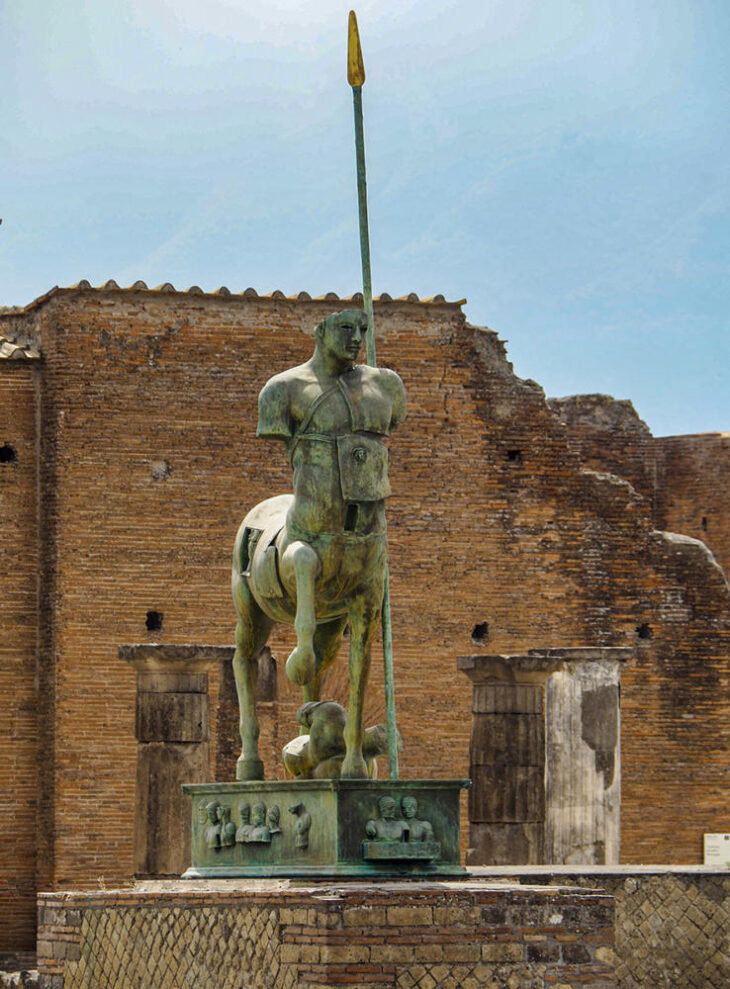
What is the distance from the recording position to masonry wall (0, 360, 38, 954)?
16.8m

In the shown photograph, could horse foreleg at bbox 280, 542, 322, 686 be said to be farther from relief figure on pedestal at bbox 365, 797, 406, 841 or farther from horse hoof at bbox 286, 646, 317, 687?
relief figure on pedestal at bbox 365, 797, 406, 841

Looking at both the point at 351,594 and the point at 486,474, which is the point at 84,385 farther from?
the point at 351,594

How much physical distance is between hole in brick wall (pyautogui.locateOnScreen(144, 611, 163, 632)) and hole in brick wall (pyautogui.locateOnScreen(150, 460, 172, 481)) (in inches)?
44.9

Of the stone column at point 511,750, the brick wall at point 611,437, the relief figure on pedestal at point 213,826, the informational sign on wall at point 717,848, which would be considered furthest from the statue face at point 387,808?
the brick wall at point 611,437

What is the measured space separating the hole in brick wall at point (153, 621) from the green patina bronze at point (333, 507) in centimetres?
843

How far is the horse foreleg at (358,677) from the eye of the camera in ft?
27.9

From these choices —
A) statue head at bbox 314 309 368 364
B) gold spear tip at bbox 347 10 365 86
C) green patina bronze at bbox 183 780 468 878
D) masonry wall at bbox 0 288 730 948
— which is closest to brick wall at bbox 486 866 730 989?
green patina bronze at bbox 183 780 468 878

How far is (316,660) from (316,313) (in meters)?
9.20

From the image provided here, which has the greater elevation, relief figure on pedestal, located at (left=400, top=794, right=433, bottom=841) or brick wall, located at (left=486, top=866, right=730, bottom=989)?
relief figure on pedestal, located at (left=400, top=794, right=433, bottom=841)

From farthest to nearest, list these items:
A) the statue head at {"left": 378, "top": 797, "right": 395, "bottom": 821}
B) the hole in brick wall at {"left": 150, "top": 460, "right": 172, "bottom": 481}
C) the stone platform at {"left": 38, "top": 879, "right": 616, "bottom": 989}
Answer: the hole in brick wall at {"left": 150, "top": 460, "right": 172, "bottom": 481}, the statue head at {"left": 378, "top": 797, "right": 395, "bottom": 821}, the stone platform at {"left": 38, "top": 879, "right": 616, "bottom": 989}

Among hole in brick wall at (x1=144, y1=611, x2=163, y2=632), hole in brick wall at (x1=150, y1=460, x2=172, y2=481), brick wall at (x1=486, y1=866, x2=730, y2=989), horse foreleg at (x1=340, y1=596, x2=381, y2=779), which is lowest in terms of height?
brick wall at (x1=486, y1=866, x2=730, y2=989)

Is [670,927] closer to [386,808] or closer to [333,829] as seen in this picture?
[386,808]

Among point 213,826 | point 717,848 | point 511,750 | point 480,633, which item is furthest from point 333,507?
point 717,848

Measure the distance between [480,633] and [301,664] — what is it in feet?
Answer: 31.2
